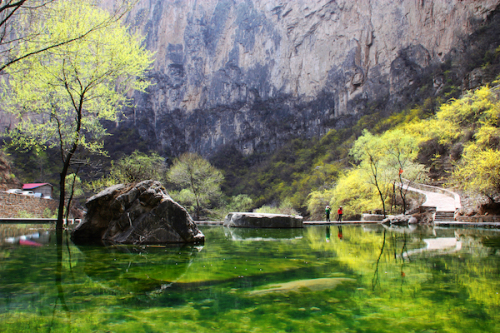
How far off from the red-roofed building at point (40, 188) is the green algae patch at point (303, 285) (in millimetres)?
46499

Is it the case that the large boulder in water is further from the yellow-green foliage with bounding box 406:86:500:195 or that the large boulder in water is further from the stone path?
the stone path

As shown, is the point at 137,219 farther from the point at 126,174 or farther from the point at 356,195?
the point at 356,195

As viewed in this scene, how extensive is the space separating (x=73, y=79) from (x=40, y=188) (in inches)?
1613

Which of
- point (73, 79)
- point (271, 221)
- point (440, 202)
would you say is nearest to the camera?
point (73, 79)

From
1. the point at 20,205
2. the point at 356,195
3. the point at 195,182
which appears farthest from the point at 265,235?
the point at 20,205

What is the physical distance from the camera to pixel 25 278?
11.2ft

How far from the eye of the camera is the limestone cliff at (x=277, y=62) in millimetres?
53156

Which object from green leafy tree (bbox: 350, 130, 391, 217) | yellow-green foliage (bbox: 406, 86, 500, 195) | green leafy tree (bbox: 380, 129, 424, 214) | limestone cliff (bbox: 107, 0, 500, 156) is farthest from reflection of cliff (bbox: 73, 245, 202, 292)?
limestone cliff (bbox: 107, 0, 500, 156)

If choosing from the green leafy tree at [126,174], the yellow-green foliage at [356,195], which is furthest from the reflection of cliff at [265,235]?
the yellow-green foliage at [356,195]

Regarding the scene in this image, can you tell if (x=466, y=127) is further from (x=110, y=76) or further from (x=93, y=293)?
(x=93, y=293)

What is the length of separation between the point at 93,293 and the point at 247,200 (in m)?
29.1

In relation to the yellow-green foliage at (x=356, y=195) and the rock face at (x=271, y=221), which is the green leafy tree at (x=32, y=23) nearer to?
the rock face at (x=271, y=221)

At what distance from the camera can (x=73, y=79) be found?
1009 centimetres

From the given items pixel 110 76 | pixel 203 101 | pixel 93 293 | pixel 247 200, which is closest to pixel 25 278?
pixel 93 293
